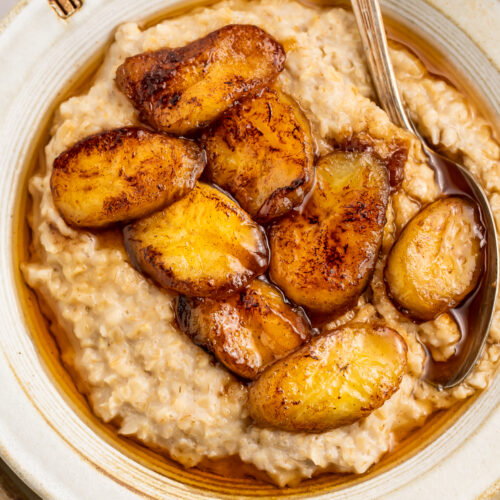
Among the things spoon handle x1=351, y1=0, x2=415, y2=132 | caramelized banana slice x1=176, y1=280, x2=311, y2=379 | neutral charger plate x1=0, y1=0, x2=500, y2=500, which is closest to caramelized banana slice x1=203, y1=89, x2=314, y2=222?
caramelized banana slice x1=176, y1=280, x2=311, y2=379

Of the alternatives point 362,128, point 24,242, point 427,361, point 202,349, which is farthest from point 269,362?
point 24,242

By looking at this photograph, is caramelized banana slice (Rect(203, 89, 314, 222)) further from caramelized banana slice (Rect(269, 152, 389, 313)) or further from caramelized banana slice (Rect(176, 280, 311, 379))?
caramelized banana slice (Rect(176, 280, 311, 379))

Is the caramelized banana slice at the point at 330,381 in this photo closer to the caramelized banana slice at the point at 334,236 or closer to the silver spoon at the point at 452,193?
the caramelized banana slice at the point at 334,236

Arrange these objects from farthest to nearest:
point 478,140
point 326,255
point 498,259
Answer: point 478,140
point 498,259
point 326,255

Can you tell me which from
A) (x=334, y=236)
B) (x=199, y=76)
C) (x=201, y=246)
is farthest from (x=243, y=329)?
→ (x=199, y=76)

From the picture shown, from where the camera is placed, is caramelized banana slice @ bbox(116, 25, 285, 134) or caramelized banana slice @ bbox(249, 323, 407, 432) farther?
caramelized banana slice @ bbox(116, 25, 285, 134)

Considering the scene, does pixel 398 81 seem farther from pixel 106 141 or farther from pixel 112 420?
pixel 112 420
